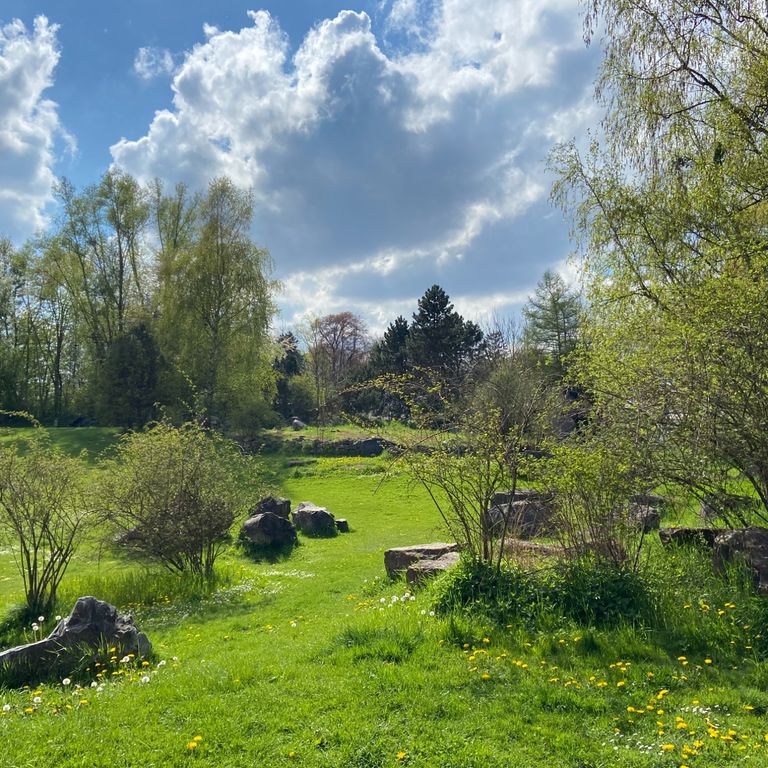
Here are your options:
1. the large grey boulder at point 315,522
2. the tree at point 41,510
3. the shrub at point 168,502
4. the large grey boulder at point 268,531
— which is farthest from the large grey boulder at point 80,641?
the large grey boulder at point 315,522

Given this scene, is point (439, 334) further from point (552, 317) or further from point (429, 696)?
point (429, 696)

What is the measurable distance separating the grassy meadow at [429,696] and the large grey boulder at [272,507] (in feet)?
30.3

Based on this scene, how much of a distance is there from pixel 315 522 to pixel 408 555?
311 inches

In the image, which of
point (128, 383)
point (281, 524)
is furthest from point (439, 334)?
point (281, 524)

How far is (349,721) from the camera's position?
174 inches

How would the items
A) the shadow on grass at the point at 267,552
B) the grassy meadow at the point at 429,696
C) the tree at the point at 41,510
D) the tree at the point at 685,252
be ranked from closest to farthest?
the grassy meadow at the point at 429,696 < the tree at the point at 685,252 < the tree at the point at 41,510 < the shadow on grass at the point at 267,552

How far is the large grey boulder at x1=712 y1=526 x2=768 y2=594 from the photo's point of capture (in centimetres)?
623

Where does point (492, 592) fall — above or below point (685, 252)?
below

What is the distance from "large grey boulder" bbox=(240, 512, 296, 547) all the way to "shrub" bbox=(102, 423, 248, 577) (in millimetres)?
3615

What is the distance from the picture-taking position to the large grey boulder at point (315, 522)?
1738 centimetres

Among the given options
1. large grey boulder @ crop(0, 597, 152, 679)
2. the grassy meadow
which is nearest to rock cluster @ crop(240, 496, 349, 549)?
A: the grassy meadow

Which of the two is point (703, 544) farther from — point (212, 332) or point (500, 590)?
point (212, 332)

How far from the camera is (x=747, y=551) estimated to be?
21.2 ft

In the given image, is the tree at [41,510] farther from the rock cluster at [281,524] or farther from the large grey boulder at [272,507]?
the large grey boulder at [272,507]
